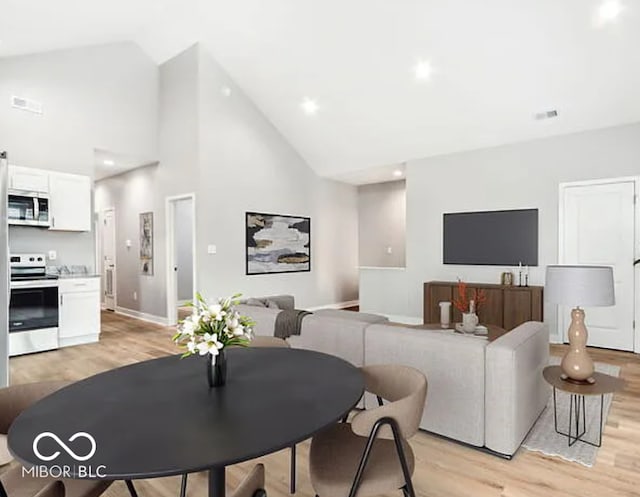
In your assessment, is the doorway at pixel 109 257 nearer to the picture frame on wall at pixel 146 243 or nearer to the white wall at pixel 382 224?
the picture frame on wall at pixel 146 243

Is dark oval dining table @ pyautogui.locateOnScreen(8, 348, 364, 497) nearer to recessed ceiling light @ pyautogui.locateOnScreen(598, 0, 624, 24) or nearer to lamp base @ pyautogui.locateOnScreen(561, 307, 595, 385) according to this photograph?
lamp base @ pyautogui.locateOnScreen(561, 307, 595, 385)

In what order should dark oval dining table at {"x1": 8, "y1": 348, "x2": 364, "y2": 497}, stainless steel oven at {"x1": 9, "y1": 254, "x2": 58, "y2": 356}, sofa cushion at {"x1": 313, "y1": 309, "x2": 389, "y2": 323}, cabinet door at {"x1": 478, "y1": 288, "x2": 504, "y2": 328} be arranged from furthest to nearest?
cabinet door at {"x1": 478, "y1": 288, "x2": 504, "y2": 328}
stainless steel oven at {"x1": 9, "y1": 254, "x2": 58, "y2": 356}
sofa cushion at {"x1": 313, "y1": 309, "x2": 389, "y2": 323}
dark oval dining table at {"x1": 8, "y1": 348, "x2": 364, "y2": 497}

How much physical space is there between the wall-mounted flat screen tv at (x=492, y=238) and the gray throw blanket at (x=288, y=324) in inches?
140

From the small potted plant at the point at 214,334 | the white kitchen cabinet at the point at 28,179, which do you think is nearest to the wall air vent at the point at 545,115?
the small potted plant at the point at 214,334

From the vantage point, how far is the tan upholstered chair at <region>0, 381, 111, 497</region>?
4.40ft

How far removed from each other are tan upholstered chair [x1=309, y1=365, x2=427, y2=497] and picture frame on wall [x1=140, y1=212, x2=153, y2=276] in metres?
5.99

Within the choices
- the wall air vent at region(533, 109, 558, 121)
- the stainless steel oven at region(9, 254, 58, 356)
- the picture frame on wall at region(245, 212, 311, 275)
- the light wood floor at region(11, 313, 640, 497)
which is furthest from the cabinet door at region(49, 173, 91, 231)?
the wall air vent at region(533, 109, 558, 121)

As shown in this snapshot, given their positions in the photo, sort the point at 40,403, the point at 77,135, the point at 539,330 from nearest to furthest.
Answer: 1. the point at 40,403
2. the point at 539,330
3. the point at 77,135

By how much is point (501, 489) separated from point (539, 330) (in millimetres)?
1124

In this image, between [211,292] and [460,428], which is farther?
[211,292]

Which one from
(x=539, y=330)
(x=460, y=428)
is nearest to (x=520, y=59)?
(x=539, y=330)

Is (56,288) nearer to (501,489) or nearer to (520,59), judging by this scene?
(501,489)

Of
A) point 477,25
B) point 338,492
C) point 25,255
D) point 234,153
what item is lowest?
point 338,492

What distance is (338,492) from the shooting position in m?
1.40
